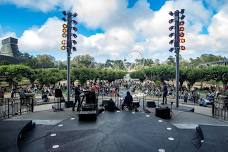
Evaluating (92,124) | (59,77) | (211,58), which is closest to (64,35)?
(92,124)

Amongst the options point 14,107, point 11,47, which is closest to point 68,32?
point 14,107

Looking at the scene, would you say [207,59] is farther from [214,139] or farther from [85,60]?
[214,139]

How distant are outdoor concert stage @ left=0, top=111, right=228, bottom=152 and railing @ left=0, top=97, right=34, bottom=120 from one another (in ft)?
12.7

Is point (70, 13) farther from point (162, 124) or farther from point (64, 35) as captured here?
point (162, 124)

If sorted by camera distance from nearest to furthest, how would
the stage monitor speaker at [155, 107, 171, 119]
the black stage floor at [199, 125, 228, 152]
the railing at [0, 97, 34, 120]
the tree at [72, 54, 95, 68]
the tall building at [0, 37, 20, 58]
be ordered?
the black stage floor at [199, 125, 228, 152] → the stage monitor speaker at [155, 107, 171, 119] → the railing at [0, 97, 34, 120] → the tree at [72, 54, 95, 68] → the tall building at [0, 37, 20, 58]

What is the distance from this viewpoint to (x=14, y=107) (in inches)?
698

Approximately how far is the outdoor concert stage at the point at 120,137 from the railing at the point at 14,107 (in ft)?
12.7

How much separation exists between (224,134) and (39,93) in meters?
33.9

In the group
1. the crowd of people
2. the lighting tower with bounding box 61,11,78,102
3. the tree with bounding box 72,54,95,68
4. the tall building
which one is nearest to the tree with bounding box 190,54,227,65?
the tree with bounding box 72,54,95,68

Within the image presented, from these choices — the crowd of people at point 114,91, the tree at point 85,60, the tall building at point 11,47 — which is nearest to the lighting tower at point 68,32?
the crowd of people at point 114,91

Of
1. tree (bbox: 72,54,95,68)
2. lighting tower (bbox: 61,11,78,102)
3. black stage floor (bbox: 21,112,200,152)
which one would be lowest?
black stage floor (bbox: 21,112,200,152)

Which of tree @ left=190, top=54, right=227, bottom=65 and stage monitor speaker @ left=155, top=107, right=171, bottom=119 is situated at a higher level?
tree @ left=190, top=54, right=227, bottom=65

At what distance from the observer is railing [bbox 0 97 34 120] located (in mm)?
15398

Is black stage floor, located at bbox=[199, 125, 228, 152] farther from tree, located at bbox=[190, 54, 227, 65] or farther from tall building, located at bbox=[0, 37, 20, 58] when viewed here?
tree, located at bbox=[190, 54, 227, 65]
